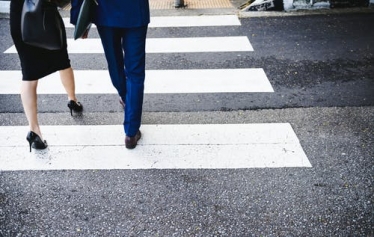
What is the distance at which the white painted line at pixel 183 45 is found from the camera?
5.75m

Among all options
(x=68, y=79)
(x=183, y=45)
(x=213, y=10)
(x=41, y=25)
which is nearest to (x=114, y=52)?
(x=41, y=25)

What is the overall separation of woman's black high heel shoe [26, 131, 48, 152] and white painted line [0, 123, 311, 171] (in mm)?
53

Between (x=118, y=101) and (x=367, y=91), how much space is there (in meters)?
2.83

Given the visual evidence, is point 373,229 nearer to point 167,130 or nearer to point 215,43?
point 167,130

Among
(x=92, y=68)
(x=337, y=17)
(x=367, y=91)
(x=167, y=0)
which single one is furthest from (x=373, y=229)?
(x=167, y=0)

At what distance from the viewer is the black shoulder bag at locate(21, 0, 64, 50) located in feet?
9.50

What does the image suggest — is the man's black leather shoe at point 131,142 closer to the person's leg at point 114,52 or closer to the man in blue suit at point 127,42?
the man in blue suit at point 127,42

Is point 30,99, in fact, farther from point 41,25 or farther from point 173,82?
point 173,82

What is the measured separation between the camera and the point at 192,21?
6953 mm

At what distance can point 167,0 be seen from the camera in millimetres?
8305

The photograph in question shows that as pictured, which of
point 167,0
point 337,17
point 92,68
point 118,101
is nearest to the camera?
point 118,101

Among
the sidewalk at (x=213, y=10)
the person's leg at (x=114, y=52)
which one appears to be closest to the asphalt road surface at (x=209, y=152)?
the person's leg at (x=114, y=52)

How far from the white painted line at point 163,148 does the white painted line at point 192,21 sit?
132 inches

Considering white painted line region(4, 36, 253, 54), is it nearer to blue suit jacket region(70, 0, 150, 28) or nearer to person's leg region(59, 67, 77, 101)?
person's leg region(59, 67, 77, 101)
